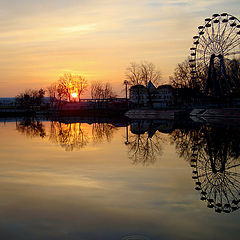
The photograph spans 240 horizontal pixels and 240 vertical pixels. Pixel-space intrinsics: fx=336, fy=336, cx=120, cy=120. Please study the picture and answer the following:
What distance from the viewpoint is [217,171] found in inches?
461

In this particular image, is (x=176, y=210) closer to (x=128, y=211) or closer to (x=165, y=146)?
(x=128, y=211)

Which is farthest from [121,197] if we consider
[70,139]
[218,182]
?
[70,139]

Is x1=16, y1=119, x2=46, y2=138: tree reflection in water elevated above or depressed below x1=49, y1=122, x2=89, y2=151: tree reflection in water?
above

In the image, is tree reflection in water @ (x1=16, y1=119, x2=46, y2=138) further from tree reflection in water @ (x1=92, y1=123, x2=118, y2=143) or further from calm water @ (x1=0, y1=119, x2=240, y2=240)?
calm water @ (x1=0, y1=119, x2=240, y2=240)

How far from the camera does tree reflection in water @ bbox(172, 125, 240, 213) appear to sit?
8.38 metres

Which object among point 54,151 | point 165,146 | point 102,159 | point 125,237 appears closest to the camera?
point 125,237

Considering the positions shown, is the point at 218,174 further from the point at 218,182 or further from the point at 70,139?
the point at 70,139

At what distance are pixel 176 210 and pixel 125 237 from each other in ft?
6.39

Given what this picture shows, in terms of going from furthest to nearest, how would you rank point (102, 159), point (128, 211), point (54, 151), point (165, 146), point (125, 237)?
point (165, 146) < point (54, 151) < point (102, 159) < point (128, 211) < point (125, 237)

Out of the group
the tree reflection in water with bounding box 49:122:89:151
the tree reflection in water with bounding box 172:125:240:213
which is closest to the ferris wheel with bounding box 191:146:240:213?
the tree reflection in water with bounding box 172:125:240:213

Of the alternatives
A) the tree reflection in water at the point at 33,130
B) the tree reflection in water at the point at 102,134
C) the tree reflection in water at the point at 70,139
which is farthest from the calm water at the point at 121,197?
the tree reflection in water at the point at 33,130

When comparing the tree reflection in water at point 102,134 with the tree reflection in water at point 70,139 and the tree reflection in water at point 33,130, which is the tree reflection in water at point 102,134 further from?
the tree reflection in water at point 33,130

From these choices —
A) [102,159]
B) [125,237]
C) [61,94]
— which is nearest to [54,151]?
[102,159]

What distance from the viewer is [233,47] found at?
4709cm
